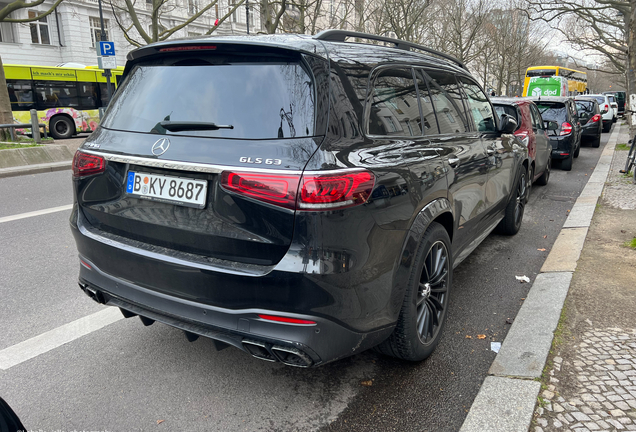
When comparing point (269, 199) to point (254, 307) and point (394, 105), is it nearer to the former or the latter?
point (254, 307)

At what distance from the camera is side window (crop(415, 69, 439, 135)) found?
10.6 ft

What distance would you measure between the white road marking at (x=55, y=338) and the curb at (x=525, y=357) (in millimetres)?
2509

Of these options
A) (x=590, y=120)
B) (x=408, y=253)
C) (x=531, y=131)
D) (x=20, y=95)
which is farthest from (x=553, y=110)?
(x=20, y=95)

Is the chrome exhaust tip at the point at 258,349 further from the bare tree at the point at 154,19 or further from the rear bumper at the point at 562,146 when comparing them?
the bare tree at the point at 154,19

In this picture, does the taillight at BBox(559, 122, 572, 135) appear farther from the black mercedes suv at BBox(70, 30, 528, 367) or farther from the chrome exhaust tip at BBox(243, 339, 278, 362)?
the chrome exhaust tip at BBox(243, 339, 278, 362)

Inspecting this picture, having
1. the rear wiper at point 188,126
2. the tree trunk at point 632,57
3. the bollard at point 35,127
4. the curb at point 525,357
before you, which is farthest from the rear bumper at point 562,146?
the bollard at point 35,127

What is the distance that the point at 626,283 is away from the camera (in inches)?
165

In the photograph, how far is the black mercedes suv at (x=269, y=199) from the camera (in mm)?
2176

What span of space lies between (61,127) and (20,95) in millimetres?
2069

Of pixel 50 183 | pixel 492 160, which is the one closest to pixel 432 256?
pixel 492 160

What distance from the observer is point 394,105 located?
9.43 ft

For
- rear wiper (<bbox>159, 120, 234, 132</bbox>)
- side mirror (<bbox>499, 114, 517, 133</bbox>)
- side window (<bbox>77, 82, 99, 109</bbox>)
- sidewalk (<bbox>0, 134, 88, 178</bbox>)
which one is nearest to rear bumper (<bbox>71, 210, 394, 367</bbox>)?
rear wiper (<bbox>159, 120, 234, 132</bbox>)

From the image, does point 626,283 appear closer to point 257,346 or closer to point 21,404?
point 257,346

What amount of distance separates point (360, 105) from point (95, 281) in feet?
5.65
